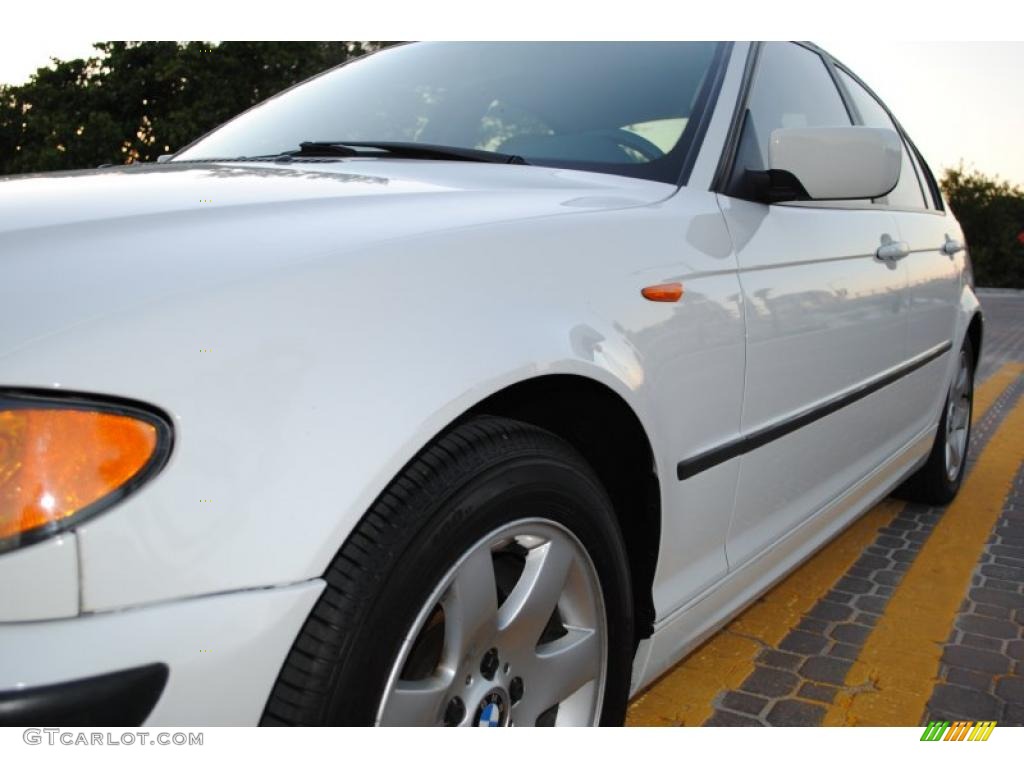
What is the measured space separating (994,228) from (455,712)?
24818mm

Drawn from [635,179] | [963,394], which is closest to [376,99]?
[635,179]

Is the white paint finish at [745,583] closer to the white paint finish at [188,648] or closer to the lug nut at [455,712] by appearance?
the lug nut at [455,712]

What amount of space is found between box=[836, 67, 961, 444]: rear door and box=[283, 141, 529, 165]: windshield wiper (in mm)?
1452

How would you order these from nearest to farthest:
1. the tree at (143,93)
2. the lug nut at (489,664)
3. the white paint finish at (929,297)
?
the lug nut at (489,664), the white paint finish at (929,297), the tree at (143,93)

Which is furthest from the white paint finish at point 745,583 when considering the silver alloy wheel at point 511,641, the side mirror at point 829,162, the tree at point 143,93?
the tree at point 143,93

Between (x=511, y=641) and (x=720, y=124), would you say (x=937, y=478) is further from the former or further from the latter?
(x=511, y=641)

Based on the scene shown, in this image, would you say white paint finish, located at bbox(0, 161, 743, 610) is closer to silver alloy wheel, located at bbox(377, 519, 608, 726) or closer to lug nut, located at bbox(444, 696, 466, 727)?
silver alloy wheel, located at bbox(377, 519, 608, 726)

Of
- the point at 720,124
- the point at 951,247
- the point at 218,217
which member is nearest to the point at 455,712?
the point at 218,217

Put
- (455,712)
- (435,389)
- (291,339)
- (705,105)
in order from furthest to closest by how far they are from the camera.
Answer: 1. (705,105)
2. (455,712)
3. (435,389)
4. (291,339)

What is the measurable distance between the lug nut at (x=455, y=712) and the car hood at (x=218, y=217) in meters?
0.61

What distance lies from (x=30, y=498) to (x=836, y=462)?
2038mm

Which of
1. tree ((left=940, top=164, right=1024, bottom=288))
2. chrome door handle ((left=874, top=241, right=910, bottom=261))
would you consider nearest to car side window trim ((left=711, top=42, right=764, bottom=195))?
chrome door handle ((left=874, top=241, right=910, bottom=261))

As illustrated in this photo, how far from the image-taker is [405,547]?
1.12 meters

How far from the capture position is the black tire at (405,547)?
105cm
